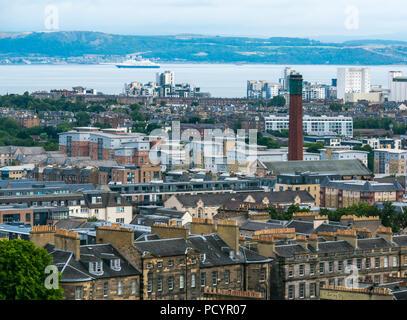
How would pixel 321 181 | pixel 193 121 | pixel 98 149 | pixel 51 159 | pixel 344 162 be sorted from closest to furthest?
1. pixel 321 181
2. pixel 344 162
3. pixel 51 159
4. pixel 98 149
5. pixel 193 121

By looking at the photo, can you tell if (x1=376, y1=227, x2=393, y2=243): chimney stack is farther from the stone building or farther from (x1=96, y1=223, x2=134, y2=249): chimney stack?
the stone building

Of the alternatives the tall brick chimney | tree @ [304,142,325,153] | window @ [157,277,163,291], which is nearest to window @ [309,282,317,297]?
window @ [157,277,163,291]

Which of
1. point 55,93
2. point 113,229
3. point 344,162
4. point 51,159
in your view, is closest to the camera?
point 113,229

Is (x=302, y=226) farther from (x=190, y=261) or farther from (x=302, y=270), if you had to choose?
(x=190, y=261)

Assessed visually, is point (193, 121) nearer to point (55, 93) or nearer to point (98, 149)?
point (98, 149)

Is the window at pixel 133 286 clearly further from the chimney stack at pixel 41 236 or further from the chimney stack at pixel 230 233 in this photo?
the chimney stack at pixel 230 233
